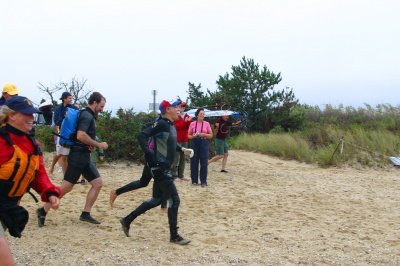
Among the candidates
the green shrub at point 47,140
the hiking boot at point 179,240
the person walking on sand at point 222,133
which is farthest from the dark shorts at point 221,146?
the hiking boot at point 179,240

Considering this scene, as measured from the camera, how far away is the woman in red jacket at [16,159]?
3682 mm

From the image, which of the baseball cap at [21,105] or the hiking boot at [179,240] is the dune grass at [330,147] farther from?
the baseball cap at [21,105]

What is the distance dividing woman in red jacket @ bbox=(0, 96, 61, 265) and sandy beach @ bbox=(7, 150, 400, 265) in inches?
66.6

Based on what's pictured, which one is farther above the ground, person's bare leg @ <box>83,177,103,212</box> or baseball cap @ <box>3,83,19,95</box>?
baseball cap @ <box>3,83,19,95</box>

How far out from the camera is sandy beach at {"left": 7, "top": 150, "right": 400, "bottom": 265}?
567cm

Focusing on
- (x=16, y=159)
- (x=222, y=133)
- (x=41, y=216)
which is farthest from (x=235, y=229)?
(x=222, y=133)

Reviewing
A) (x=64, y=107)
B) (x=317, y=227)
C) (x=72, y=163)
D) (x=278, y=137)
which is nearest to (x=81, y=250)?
(x=72, y=163)

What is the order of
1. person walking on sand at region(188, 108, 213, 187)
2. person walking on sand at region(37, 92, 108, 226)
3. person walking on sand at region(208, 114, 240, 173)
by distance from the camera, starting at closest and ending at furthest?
1. person walking on sand at region(37, 92, 108, 226)
2. person walking on sand at region(188, 108, 213, 187)
3. person walking on sand at region(208, 114, 240, 173)

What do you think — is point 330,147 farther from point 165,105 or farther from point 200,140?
point 165,105

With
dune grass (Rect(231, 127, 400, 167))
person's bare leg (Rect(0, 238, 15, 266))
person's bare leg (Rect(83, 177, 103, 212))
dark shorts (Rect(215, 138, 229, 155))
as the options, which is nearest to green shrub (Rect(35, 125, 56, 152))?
dark shorts (Rect(215, 138, 229, 155))

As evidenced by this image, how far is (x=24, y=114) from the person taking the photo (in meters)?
3.82

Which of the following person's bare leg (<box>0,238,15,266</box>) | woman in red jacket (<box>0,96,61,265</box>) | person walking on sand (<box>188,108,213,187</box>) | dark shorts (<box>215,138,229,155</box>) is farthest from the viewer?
dark shorts (<box>215,138,229,155</box>)

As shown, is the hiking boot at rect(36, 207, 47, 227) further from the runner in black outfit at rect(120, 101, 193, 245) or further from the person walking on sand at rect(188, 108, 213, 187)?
the person walking on sand at rect(188, 108, 213, 187)

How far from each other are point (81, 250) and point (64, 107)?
162 inches
